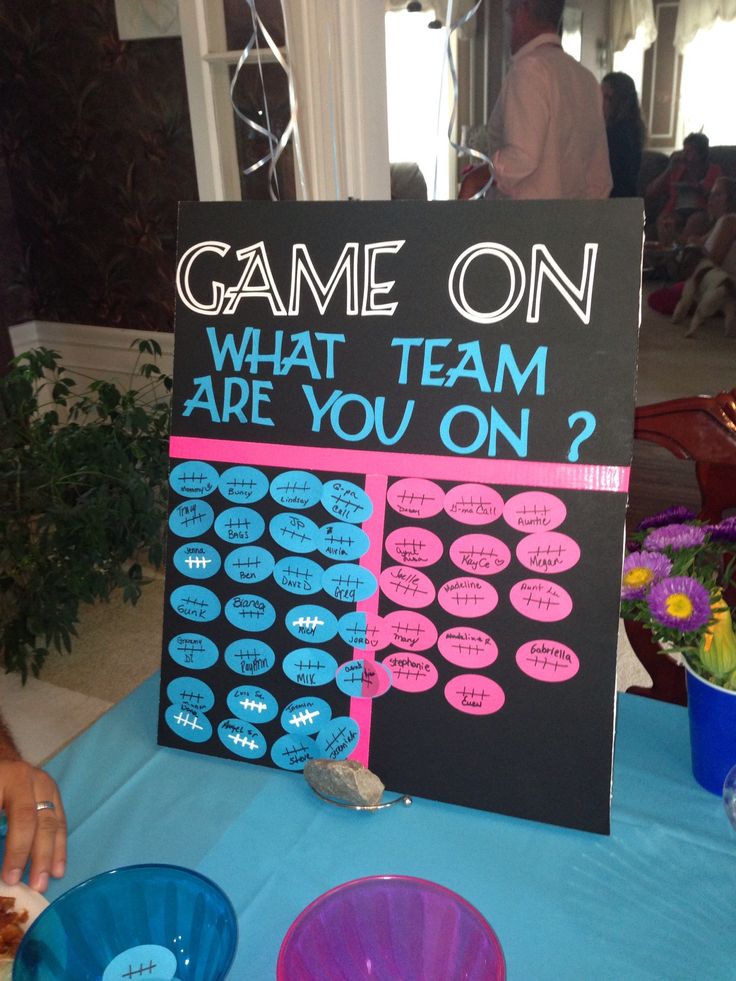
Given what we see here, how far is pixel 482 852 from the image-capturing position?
699mm

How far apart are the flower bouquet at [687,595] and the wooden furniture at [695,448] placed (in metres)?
0.27

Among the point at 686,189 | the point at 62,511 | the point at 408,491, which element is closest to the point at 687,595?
the point at 408,491

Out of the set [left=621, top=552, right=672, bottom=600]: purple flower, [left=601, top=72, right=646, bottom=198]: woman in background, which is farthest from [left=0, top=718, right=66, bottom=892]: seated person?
[left=601, top=72, right=646, bottom=198]: woman in background

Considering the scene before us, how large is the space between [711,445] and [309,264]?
591 mm

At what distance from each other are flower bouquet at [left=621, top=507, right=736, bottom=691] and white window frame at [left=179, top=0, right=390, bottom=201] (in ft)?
4.81

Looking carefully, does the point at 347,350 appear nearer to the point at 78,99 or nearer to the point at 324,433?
the point at 324,433

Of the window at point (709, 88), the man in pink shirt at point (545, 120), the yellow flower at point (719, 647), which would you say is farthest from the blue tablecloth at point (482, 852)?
the window at point (709, 88)

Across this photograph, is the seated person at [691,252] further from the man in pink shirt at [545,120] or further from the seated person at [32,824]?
the seated person at [32,824]

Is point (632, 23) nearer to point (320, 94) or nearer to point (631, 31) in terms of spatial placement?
point (631, 31)

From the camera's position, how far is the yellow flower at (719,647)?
0.71 meters

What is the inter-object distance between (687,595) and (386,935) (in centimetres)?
36

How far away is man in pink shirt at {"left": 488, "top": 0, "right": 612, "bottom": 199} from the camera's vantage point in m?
2.59

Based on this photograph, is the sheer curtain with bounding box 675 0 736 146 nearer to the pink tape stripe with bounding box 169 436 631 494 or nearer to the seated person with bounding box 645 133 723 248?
the seated person with bounding box 645 133 723 248

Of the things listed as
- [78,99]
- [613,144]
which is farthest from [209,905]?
[613,144]
